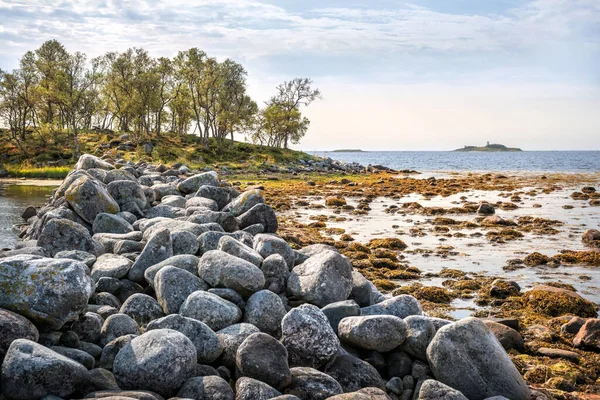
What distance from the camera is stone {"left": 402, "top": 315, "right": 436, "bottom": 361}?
7.26m

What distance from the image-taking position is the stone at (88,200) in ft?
45.5

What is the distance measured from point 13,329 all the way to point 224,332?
2.56 m

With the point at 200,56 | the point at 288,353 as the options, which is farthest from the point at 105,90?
the point at 288,353

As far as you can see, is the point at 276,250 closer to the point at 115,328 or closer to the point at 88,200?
the point at 115,328

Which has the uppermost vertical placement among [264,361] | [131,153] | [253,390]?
[131,153]

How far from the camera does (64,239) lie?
10562mm

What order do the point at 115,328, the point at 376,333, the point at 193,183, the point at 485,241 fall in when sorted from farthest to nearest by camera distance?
the point at 485,241, the point at 193,183, the point at 376,333, the point at 115,328

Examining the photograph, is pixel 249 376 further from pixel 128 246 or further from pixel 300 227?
pixel 300 227

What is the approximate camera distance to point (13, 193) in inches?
1249

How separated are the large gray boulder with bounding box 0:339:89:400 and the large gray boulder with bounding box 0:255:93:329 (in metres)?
0.88

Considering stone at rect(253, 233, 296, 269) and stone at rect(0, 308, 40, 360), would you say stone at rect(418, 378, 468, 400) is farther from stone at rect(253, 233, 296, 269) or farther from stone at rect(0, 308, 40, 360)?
stone at rect(0, 308, 40, 360)

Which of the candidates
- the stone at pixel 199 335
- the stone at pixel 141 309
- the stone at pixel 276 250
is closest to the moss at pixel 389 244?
the stone at pixel 276 250

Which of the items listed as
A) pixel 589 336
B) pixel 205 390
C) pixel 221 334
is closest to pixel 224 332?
pixel 221 334

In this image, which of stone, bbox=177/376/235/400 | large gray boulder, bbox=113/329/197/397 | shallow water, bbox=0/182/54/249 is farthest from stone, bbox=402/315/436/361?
shallow water, bbox=0/182/54/249
